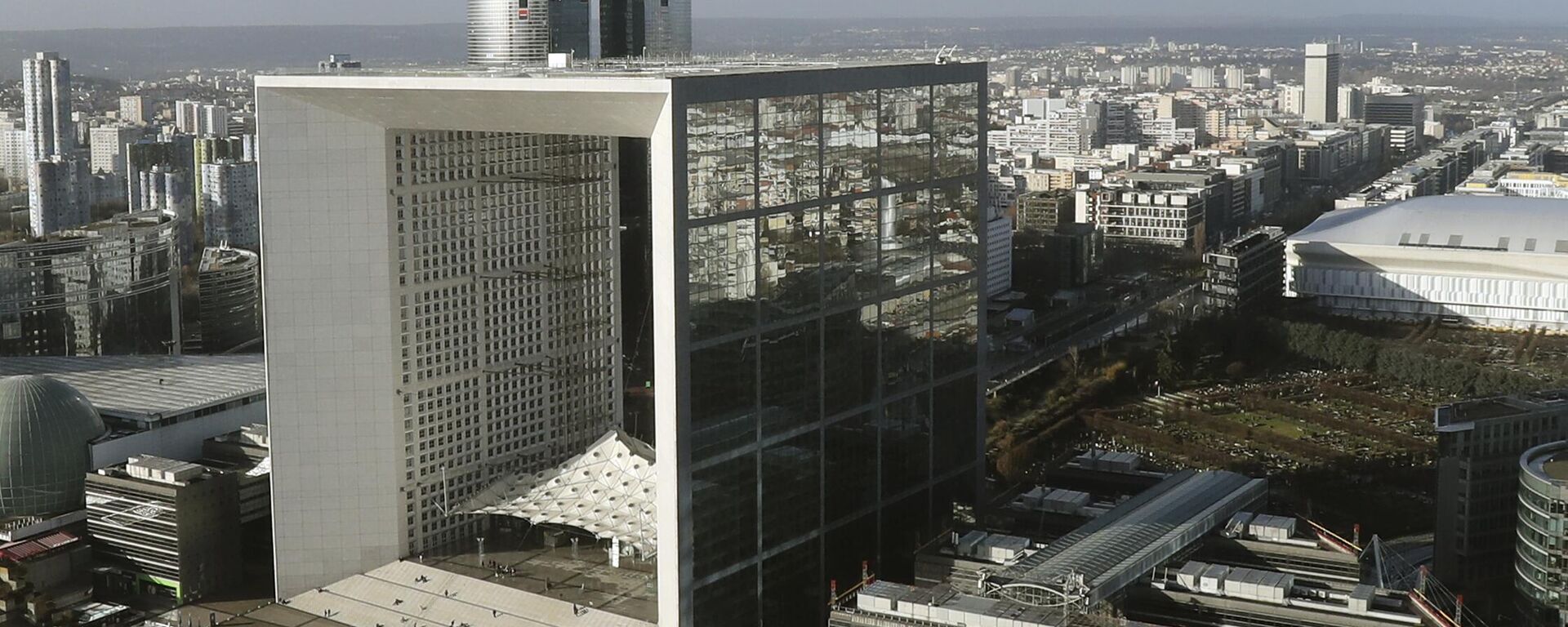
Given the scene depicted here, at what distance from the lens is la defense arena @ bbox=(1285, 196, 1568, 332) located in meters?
32.8

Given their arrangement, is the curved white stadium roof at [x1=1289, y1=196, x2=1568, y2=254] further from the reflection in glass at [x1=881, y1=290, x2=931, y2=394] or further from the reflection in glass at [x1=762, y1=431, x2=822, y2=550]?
the reflection in glass at [x1=762, y1=431, x2=822, y2=550]

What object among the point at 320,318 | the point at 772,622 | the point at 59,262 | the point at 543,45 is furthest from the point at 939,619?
the point at 59,262

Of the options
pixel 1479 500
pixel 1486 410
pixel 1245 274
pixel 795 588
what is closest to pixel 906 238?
pixel 795 588

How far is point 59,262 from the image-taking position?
30922 millimetres

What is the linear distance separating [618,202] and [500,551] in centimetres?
361

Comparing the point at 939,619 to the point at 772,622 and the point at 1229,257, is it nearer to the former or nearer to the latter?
the point at 772,622

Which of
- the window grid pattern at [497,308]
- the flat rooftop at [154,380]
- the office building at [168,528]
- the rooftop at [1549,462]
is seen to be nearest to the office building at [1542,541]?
the rooftop at [1549,462]

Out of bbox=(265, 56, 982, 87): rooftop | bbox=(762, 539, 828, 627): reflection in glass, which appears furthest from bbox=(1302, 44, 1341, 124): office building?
bbox=(762, 539, 828, 627): reflection in glass

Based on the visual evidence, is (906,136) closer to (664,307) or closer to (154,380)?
(664,307)

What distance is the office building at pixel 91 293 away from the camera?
100 feet

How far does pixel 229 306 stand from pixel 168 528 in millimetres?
17740

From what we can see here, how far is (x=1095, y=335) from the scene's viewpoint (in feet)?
107

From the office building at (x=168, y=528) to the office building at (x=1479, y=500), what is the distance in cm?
1185

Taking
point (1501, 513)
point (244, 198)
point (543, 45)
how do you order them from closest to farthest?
point (1501, 513) < point (543, 45) < point (244, 198)
